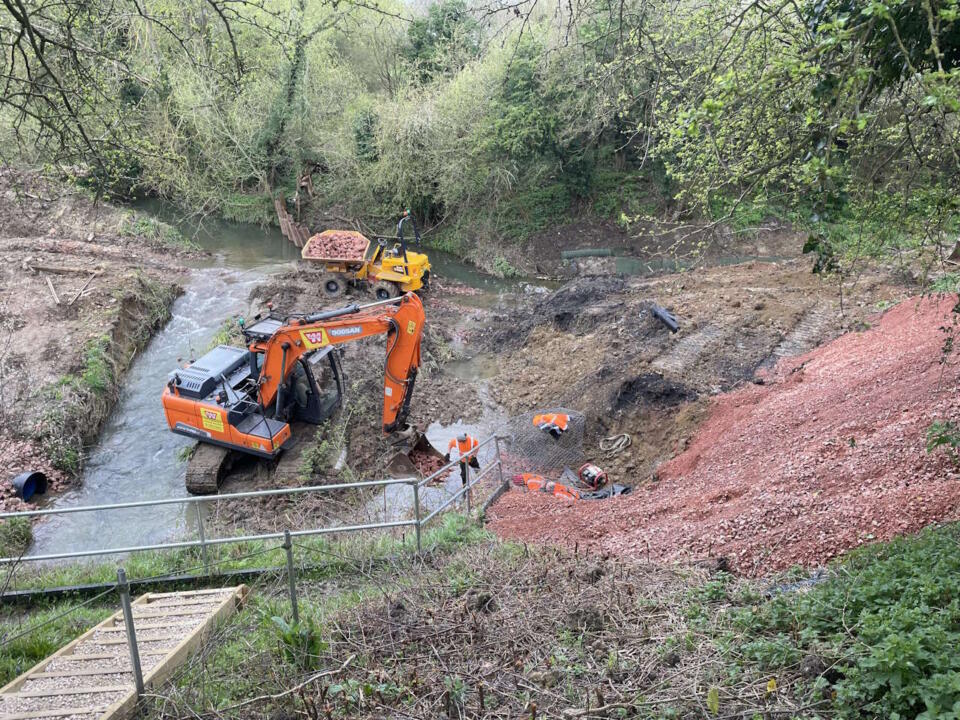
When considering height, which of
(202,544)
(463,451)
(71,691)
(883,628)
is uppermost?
(883,628)

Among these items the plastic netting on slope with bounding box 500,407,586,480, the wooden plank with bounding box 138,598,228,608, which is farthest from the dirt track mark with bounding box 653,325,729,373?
the wooden plank with bounding box 138,598,228,608

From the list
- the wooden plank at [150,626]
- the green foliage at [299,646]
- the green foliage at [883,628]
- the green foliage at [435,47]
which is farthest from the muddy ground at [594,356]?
the green foliage at [435,47]

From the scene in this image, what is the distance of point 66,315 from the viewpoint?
18.2 meters

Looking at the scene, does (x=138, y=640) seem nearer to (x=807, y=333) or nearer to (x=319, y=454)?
(x=319, y=454)

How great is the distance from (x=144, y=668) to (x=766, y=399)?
10687 mm

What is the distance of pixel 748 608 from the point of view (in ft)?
18.3

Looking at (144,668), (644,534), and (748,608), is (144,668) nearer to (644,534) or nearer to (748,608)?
(748,608)

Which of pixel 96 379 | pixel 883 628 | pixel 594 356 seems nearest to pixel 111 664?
pixel 883 628

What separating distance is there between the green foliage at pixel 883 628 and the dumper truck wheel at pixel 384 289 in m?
16.3

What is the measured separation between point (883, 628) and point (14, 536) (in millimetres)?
11649

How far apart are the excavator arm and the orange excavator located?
2 cm

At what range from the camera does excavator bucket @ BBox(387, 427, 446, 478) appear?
1250 centimetres

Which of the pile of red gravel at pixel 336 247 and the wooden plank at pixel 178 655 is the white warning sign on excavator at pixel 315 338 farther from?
the pile of red gravel at pixel 336 247

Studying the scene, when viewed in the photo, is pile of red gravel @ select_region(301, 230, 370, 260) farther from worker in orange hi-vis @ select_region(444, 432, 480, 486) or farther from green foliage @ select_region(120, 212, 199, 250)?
worker in orange hi-vis @ select_region(444, 432, 480, 486)
